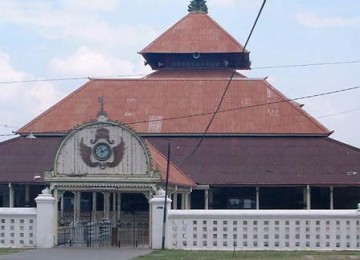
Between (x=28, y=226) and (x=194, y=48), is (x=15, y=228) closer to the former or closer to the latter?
(x=28, y=226)

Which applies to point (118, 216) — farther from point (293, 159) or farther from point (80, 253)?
point (293, 159)

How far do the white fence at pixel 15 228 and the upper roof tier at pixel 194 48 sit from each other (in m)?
31.0

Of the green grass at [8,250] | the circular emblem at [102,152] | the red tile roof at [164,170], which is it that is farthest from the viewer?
the red tile roof at [164,170]

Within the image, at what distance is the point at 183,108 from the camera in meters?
53.7

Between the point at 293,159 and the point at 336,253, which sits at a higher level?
the point at 293,159

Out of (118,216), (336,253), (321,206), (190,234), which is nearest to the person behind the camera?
(336,253)

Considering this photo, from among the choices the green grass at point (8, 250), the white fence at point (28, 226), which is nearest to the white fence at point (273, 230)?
the white fence at point (28, 226)

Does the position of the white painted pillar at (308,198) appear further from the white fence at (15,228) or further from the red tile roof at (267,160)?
the white fence at (15,228)

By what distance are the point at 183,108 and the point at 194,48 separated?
6.48 m

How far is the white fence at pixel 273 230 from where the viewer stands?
2695 cm

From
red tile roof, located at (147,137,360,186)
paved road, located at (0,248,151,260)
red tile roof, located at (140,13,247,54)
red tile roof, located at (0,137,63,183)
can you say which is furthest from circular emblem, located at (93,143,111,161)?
red tile roof, located at (140,13,247,54)

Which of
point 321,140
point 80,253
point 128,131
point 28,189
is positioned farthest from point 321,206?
point 80,253

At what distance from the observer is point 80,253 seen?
2614 centimetres

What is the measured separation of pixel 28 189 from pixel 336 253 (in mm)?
24644
